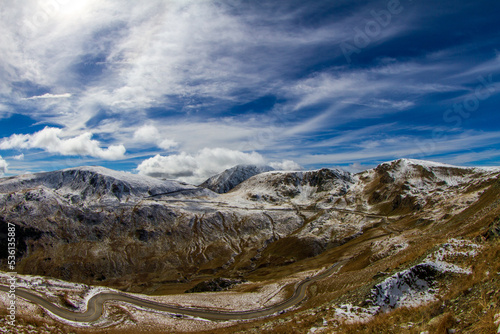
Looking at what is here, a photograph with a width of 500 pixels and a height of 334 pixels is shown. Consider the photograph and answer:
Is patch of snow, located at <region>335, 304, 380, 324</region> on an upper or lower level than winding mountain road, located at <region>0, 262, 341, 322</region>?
upper

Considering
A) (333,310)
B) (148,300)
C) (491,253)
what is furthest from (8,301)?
(491,253)

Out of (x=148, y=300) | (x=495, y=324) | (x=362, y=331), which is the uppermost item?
(x=495, y=324)

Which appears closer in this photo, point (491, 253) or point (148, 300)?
point (491, 253)

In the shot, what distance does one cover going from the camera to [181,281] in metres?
185

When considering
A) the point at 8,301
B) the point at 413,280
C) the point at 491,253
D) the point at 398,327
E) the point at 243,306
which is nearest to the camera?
the point at 398,327

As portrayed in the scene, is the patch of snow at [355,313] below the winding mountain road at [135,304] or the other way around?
the other way around

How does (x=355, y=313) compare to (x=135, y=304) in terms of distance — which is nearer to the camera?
(x=355, y=313)

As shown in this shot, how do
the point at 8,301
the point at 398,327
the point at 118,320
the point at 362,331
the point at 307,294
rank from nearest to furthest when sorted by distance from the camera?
the point at 398,327
the point at 362,331
the point at 8,301
the point at 118,320
the point at 307,294

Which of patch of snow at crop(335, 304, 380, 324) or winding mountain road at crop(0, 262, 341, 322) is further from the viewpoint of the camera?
winding mountain road at crop(0, 262, 341, 322)

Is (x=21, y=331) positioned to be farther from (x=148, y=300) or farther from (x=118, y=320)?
(x=148, y=300)

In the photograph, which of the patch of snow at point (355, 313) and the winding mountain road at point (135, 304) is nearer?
the patch of snow at point (355, 313)

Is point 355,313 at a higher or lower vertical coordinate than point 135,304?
higher

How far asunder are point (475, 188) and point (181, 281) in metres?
211

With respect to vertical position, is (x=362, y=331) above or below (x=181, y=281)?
above
